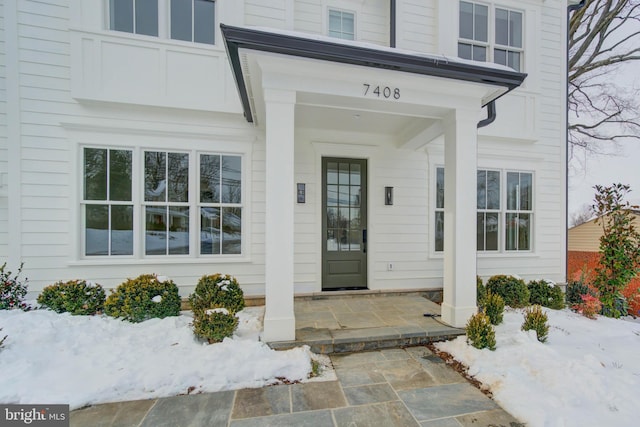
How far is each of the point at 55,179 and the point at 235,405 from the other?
14.3 feet

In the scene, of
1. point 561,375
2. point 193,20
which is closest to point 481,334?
point 561,375

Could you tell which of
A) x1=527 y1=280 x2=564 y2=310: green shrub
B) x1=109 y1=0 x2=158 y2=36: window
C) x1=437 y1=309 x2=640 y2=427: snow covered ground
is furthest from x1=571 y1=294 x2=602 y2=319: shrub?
x1=109 y1=0 x2=158 y2=36: window

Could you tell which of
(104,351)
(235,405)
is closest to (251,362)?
(235,405)

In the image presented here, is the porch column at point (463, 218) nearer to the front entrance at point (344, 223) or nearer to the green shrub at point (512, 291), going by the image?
the green shrub at point (512, 291)

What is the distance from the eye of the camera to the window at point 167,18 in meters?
4.29

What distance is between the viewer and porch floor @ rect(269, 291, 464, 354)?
3173 mm

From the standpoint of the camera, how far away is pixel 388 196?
201 inches

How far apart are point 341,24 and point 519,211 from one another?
17.1ft

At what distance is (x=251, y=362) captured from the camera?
2713 millimetres

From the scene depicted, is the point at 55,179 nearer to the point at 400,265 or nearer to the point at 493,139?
the point at 400,265

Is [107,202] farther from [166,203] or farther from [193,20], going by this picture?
[193,20]

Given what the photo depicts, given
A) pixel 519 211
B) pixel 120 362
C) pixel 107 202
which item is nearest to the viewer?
pixel 120 362

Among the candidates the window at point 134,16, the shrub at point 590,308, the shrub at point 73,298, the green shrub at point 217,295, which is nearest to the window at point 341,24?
the window at point 134,16

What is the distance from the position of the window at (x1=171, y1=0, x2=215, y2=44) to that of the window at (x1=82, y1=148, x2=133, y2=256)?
7.06 feet
